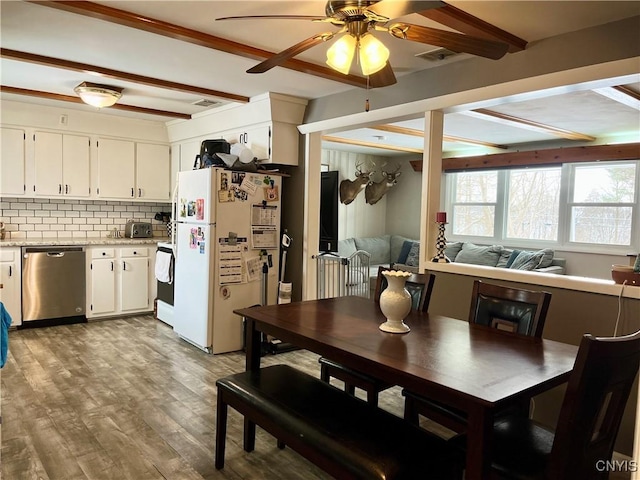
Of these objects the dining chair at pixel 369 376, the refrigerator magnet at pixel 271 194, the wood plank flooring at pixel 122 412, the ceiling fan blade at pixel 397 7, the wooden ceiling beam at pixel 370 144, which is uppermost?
the wooden ceiling beam at pixel 370 144

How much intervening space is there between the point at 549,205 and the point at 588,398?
17.7 ft

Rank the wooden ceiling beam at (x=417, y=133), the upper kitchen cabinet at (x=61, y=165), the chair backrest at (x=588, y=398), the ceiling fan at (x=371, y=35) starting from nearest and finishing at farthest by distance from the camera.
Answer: the chair backrest at (x=588, y=398), the ceiling fan at (x=371, y=35), the upper kitchen cabinet at (x=61, y=165), the wooden ceiling beam at (x=417, y=133)

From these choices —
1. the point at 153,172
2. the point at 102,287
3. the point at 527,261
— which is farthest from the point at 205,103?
the point at 527,261

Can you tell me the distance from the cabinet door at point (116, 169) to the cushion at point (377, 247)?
139 inches

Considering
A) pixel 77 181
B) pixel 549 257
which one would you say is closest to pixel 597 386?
pixel 549 257

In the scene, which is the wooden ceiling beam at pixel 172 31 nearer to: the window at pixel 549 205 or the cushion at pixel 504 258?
the cushion at pixel 504 258

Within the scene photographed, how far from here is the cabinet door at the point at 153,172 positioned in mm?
5789

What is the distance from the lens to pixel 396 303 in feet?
7.30

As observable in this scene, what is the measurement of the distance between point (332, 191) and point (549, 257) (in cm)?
306

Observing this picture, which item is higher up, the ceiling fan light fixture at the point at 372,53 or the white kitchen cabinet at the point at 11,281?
the ceiling fan light fixture at the point at 372,53

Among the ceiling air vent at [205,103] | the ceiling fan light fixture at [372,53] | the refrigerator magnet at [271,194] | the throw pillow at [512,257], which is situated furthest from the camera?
the throw pillow at [512,257]

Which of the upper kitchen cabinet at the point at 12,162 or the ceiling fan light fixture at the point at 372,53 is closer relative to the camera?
the ceiling fan light fixture at the point at 372,53

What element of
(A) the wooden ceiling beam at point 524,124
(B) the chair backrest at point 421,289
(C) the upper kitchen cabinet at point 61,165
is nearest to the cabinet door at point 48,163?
(C) the upper kitchen cabinet at point 61,165

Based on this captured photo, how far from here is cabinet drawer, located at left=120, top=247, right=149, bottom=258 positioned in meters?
5.44
